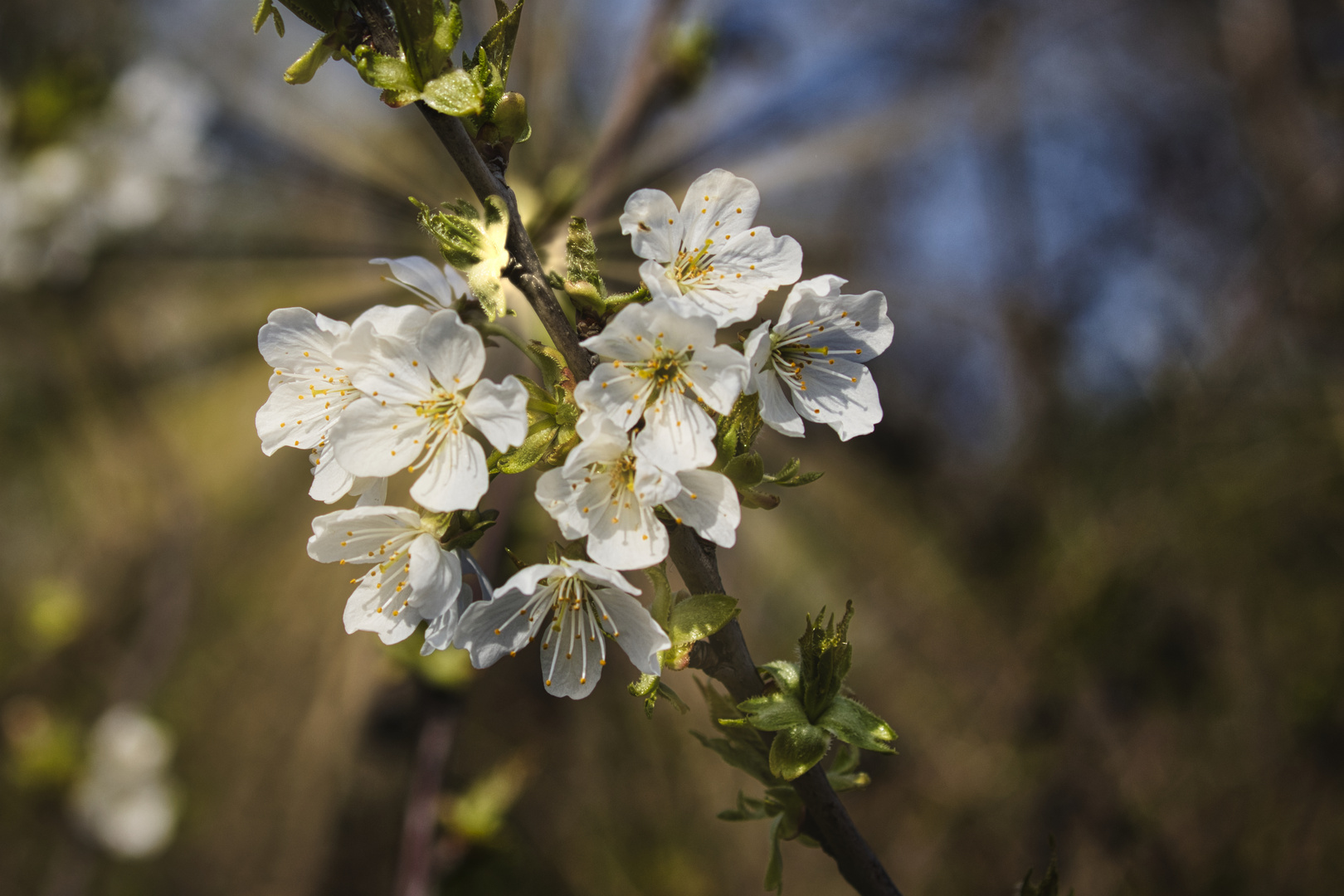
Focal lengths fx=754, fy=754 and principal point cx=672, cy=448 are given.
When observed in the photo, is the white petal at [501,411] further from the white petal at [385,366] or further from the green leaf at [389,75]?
the green leaf at [389,75]

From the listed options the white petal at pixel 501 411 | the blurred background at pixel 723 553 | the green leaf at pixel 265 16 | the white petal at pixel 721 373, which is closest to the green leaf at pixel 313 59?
the green leaf at pixel 265 16

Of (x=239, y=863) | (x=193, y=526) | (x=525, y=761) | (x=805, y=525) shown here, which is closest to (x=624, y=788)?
(x=525, y=761)

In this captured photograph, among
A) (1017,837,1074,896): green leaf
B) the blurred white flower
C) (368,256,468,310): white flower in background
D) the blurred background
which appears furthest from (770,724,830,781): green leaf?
the blurred white flower

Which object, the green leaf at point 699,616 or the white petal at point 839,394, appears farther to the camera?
the white petal at point 839,394

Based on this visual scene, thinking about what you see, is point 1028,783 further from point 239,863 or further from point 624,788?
point 239,863

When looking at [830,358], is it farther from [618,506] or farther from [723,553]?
[723,553]

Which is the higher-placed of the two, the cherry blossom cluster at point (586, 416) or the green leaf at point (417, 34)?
the green leaf at point (417, 34)

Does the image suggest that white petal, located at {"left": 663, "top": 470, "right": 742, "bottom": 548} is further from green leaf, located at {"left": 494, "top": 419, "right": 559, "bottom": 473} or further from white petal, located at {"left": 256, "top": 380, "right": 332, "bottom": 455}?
white petal, located at {"left": 256, "top": 380, "right": 332, "bottom": 455}
